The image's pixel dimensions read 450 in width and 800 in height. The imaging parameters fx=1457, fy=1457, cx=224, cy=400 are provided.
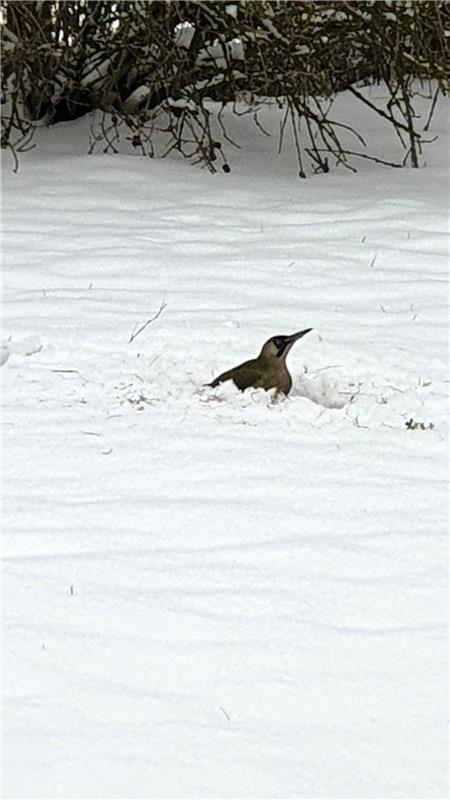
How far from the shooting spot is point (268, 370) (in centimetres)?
493

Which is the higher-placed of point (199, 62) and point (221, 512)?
point (199, 62)

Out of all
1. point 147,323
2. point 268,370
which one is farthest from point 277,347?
point 147,323

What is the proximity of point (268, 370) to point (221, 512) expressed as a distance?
1.03 metres

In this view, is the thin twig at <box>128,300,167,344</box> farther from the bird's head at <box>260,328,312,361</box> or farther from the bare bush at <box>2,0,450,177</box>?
the bare bush at <box>2,0,450,177</box>

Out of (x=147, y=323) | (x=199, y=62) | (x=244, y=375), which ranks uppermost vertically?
(x=199, y=62)

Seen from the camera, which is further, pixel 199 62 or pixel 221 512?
pixel 199 62

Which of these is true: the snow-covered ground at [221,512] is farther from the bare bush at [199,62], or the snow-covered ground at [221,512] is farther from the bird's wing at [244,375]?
the bare bush at [199,62]

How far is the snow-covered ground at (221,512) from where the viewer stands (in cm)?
289

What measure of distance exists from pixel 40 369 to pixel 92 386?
0.86 feet

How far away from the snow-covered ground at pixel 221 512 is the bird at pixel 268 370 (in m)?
0.05

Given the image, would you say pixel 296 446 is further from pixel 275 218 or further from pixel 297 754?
pixel 275 218

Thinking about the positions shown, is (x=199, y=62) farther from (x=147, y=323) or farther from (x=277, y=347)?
(x=277, y=347)

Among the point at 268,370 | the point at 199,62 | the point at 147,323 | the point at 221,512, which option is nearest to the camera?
the point at 221,512

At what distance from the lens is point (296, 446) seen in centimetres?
453
